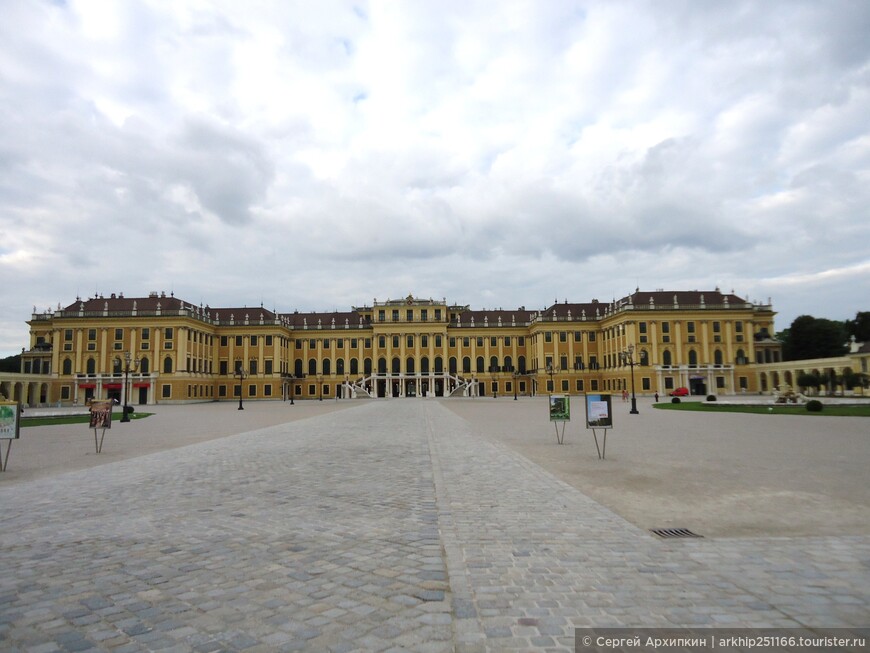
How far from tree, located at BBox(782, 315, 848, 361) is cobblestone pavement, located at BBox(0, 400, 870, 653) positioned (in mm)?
93861

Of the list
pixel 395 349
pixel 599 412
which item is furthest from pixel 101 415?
pixel 395 349

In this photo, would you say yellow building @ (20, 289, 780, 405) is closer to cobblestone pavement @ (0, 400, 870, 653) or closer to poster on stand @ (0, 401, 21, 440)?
poster on stand @ (0, 401, 21, 440)

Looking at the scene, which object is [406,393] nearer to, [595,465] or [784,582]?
[595,465]

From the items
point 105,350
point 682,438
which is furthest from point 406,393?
point 682,438

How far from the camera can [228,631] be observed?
4.27 meters

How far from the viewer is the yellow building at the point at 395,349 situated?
248ft

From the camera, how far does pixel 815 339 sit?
85.6 metres

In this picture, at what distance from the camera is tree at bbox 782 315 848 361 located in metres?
84.4

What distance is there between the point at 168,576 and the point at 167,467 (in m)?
8.02

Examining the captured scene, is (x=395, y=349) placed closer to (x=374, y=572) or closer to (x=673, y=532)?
(x=673, y=532)

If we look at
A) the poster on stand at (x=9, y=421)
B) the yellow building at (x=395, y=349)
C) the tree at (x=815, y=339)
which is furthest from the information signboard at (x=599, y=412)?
the tree at (x=815, y=339)

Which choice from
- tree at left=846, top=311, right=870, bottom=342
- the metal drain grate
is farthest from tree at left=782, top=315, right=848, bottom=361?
the metal drain grate

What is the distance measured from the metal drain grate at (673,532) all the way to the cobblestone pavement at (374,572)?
25 cm

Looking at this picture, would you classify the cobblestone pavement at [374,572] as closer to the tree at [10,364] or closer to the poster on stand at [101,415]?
the poster on stand at [101,415]
